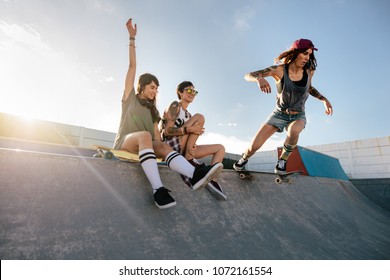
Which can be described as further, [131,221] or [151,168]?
[151,168]

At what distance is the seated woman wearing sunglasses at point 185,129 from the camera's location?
301 cm

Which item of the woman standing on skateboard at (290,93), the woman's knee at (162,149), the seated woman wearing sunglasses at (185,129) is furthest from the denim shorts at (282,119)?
the woman's knee at (162,149)

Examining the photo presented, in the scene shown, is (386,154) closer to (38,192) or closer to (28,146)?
(38,192)

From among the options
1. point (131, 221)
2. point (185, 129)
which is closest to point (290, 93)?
point (185, 129)

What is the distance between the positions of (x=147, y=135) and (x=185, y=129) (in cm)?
68

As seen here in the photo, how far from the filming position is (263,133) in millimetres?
3875

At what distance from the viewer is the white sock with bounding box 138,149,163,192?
2.17 metres

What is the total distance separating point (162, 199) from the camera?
6.72 feet

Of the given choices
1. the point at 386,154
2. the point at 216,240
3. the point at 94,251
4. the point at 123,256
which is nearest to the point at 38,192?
the point at 94,251

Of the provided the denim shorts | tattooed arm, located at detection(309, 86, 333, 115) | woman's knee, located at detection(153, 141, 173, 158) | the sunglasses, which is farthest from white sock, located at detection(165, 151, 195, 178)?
tattooed arm, located at detection(309, 86, 333, 115)

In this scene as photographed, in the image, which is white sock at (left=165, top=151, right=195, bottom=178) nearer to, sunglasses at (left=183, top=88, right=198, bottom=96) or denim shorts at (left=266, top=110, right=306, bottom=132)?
sunglasses at (left=183, top=88, right=198, bottom=96)

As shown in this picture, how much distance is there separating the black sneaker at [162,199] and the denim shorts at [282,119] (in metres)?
2.37

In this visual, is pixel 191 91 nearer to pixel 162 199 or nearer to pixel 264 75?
pixel 264 75

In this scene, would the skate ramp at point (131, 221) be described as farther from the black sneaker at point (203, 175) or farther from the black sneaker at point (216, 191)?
the black sneaker at point (203, 175)
